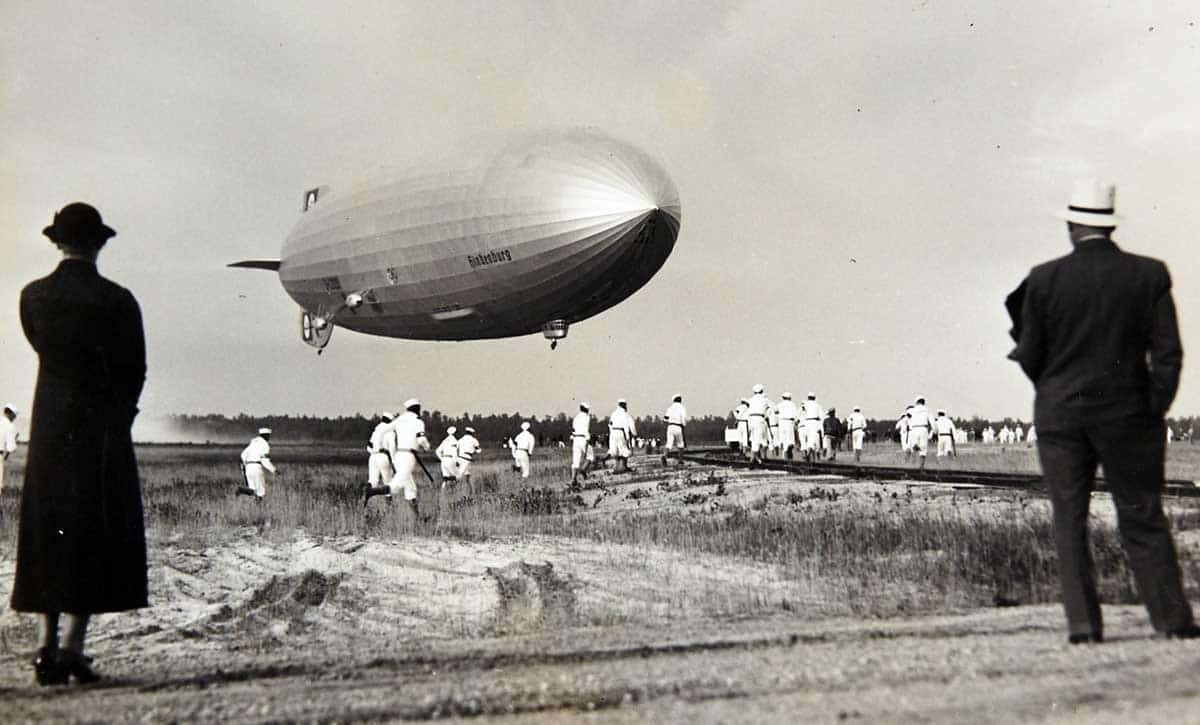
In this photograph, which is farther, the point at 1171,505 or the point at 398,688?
the point at 1171,505

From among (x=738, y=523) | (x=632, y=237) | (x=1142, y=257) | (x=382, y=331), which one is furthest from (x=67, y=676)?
(x=382, y=331)

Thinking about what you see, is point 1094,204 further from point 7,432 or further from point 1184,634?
point 7,432

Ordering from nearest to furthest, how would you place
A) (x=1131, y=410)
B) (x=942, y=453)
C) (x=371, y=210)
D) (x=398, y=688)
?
1. (x=398, y=688)
2. (x=1131, y=410)
3. (x=371, y=210)
4. (x=942, y=453)

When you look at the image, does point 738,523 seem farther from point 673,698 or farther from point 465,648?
point 673,698

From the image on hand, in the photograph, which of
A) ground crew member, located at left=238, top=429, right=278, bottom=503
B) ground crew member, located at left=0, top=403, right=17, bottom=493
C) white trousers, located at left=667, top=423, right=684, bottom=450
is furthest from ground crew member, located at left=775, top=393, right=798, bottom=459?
ground crew member, located at left=0, top=403, right=17, bottom=493

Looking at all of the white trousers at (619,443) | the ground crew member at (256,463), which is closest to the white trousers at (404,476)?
the ground crew member at (256,463)

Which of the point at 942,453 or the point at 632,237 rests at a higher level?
the point at 632,237

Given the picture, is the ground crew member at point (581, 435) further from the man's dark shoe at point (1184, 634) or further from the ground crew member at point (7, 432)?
the man's dark shoe at point (1184, 634)
